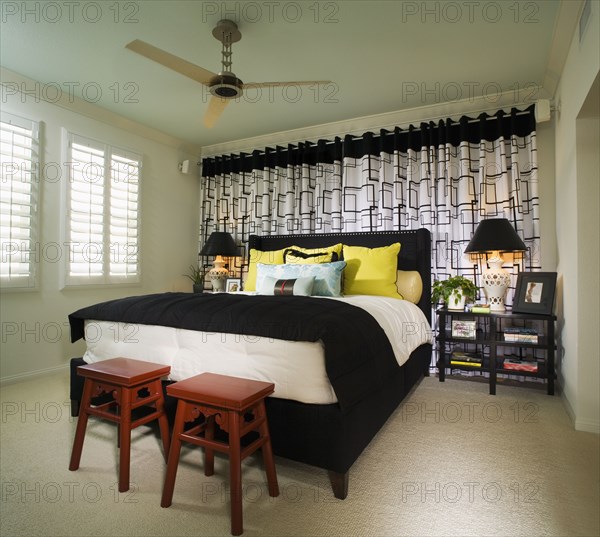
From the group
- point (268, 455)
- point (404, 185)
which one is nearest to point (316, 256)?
point (404, 185)

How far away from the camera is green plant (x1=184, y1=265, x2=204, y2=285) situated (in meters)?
4.98

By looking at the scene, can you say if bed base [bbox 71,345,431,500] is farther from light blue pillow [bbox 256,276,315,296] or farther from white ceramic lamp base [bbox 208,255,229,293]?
white ceramic lamp base [bbox 208,255,229,293]

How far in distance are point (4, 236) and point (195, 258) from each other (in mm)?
2301

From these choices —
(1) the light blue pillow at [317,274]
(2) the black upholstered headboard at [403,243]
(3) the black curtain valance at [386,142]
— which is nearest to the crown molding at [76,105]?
(3) the black curtain valance at [386,142]

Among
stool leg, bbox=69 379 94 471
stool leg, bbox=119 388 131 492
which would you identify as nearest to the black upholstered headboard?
stool leg, bbox=119 388 131 492

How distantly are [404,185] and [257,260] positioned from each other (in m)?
1.71

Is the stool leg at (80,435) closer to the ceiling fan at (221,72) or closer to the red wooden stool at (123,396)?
the red wooden stool at (123,396)

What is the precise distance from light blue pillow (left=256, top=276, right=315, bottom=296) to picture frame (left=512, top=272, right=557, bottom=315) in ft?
5.71

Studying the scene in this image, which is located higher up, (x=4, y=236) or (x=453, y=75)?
(x=453, y=75)

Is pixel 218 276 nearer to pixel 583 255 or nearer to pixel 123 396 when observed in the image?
pixel 123 396

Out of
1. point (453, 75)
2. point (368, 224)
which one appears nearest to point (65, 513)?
point (368, 224)

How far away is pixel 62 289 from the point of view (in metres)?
3.70

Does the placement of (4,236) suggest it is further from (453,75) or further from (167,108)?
(453,75)

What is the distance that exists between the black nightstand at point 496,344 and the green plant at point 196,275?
2.96 m
